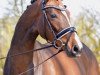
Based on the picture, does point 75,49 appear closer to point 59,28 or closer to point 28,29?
point 59,28

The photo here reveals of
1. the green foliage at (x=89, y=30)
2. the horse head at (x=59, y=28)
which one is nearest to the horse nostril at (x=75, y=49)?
the horse head at (x=59, y=28)

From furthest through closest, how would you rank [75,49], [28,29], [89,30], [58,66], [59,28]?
1. [89,30]
2. [58,66]
3. [28,29]
4. [59,28]
5. [75,49]

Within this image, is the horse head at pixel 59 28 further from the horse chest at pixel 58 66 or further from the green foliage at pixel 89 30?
the green foliage at pixel 89 30

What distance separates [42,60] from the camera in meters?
7.35

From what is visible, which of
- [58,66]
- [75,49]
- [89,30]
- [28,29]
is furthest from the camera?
[89,30]

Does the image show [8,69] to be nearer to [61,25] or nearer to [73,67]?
[61,25]

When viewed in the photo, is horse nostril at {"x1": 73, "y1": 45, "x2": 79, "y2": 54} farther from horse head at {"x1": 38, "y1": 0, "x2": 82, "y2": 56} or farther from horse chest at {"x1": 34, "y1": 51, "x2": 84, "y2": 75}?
horse chest at {"x1": 34, "y1": 51, "x2": 84, "y2": 75}

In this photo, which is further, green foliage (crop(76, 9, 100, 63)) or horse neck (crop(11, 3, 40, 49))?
green foliage (crop(76, 9, 100, 63))

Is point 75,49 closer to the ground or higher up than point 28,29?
closer to the ground

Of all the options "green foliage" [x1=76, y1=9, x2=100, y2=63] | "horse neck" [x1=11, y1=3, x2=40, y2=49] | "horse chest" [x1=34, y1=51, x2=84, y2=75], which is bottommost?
"green foliage" [x1=76, y1=9, x2=100, y2=63]

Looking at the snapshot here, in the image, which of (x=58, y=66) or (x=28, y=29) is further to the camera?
(x=58, y=66)

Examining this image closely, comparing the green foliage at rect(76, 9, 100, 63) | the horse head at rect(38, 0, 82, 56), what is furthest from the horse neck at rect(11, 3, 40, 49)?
the green foliage at rect(76, 9, 100, 63)

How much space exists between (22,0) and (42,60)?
1302 cm

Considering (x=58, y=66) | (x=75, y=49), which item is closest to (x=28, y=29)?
(x=75, y=49)
